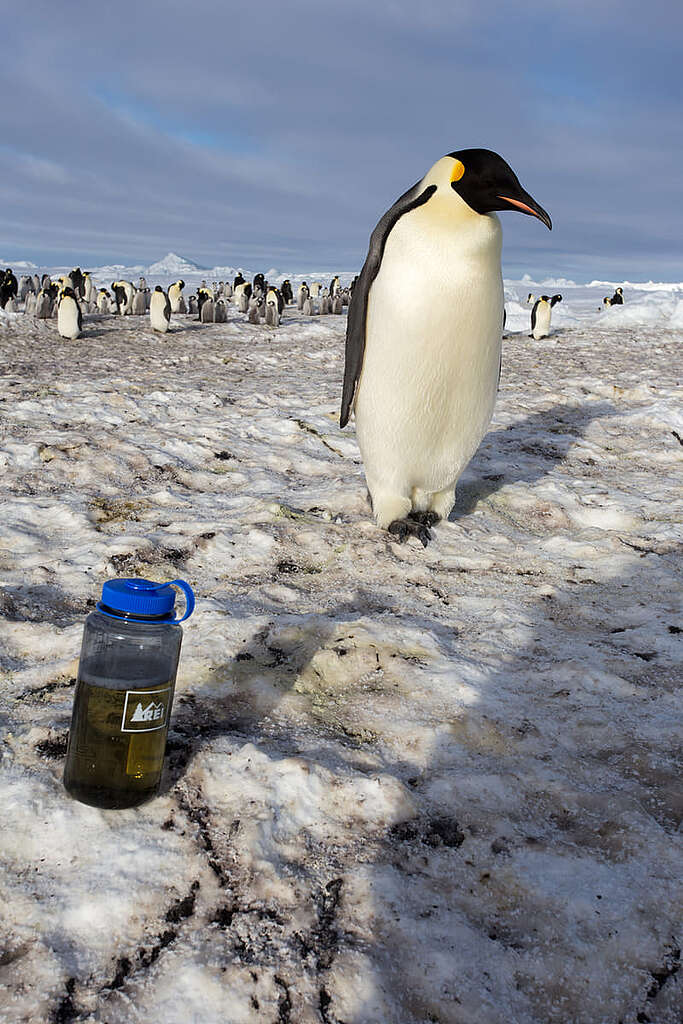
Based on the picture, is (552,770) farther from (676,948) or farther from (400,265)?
(400,265)

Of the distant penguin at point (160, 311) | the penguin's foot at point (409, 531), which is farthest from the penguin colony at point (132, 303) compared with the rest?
the penguin's foot at point (409, 531)

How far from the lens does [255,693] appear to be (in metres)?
2.20

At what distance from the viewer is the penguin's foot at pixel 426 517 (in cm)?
383

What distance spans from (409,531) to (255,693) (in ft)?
5.30

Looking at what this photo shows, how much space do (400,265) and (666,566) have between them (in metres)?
1.75

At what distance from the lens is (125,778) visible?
1.63m

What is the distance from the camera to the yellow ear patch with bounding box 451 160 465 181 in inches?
124

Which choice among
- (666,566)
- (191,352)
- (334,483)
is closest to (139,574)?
(334,483)

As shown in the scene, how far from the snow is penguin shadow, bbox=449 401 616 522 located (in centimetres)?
11

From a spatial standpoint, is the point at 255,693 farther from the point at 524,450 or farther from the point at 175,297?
the point at 175,297

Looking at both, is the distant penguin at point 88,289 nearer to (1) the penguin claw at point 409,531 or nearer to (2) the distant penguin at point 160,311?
(2) the distant penguin at point 160,311

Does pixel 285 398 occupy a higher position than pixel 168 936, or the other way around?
pixel 285 398

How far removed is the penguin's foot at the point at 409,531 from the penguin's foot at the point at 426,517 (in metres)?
0.13

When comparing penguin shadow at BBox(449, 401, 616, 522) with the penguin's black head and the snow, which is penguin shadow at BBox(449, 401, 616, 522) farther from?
the penguin's black head
